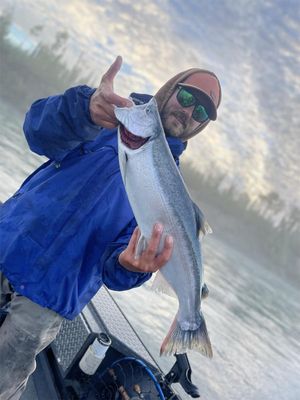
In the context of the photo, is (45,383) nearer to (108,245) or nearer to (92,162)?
(108,245)

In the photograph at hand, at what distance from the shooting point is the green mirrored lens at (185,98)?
3693mm

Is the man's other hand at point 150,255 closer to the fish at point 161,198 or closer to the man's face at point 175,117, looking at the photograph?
the fish at point 161,198

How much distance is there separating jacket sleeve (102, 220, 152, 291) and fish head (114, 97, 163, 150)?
2.63 ft

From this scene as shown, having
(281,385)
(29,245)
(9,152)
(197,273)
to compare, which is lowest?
(9,152)

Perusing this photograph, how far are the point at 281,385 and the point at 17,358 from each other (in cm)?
1411

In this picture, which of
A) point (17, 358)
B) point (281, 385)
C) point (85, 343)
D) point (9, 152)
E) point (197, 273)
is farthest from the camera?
point (9, 152)

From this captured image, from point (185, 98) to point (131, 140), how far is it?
915mm

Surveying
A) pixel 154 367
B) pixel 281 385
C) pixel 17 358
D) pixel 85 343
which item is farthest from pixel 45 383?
pixel 281 385

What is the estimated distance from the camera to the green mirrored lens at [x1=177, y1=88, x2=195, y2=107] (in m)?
3.69

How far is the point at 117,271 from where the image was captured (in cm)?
327

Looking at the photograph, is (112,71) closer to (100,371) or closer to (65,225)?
(65,225)

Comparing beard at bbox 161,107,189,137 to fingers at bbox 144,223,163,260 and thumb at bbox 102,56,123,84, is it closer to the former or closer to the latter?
thumb at bbox 102,56,123,84

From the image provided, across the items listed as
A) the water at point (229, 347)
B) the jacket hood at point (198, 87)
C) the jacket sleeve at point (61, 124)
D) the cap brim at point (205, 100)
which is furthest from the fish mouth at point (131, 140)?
the water at point (229, 347)

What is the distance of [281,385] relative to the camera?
50.2ft
